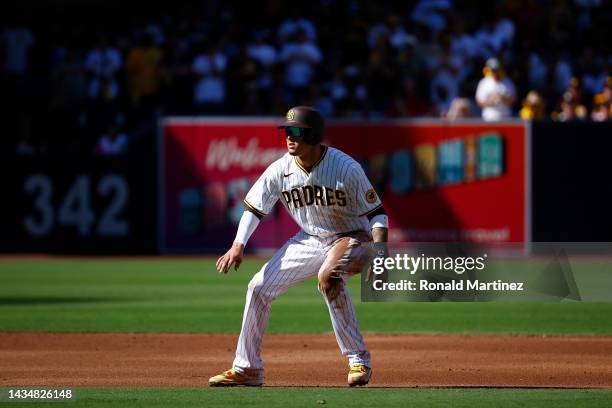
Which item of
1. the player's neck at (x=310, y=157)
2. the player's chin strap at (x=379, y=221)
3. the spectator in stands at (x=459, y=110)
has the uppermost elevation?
the spectator in stands at (x=459, y=110)

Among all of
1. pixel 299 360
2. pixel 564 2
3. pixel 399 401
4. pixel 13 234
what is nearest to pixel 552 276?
pixel 399 401

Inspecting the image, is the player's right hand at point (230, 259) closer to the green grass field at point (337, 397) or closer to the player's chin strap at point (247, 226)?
the player's chin strap at point (247, 226)

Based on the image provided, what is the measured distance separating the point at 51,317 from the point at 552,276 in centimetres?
746

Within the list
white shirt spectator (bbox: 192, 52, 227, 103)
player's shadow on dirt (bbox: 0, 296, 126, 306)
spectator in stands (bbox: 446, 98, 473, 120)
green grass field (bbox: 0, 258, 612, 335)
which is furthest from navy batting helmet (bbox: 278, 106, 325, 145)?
white shirt spectator (bbox: 192, 52, 227, 103)

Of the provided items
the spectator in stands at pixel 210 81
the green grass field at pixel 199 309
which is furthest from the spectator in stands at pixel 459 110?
the green grass field at pixel 199 309

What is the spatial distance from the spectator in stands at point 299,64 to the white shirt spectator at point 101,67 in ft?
11.1

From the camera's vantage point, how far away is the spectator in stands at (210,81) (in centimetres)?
2353

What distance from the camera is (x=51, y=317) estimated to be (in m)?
14.2

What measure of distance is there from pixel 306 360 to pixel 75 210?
12144 mm

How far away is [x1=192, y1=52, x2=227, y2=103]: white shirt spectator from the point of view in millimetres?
23531

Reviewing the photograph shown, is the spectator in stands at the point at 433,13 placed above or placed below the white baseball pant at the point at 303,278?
above

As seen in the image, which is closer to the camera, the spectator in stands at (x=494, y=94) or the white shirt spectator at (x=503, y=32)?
the spectator in stands at (x=494, y=94)

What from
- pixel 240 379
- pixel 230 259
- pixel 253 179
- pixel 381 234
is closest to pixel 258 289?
pixel 230 259

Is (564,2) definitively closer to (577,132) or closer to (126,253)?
(577,132)
